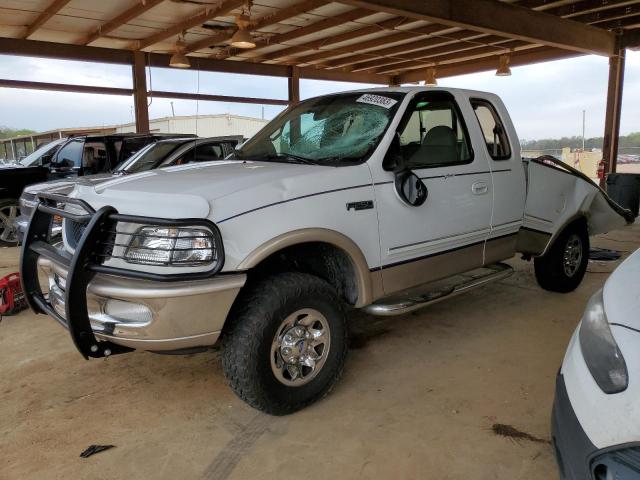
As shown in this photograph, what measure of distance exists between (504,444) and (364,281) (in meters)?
1.17

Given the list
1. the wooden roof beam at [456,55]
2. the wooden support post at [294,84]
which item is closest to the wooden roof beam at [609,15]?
the wooden roof beam at [456,55]

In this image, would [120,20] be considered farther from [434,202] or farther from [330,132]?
[434,202]

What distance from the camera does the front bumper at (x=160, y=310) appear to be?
2393 millimetres

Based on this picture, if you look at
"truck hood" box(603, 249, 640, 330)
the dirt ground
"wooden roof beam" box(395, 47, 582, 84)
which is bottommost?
the dirt ground

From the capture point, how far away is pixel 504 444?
2.63 meters

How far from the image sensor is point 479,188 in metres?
3.86

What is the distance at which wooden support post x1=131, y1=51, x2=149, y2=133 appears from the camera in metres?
13.0

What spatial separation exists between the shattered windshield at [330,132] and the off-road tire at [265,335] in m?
0.86

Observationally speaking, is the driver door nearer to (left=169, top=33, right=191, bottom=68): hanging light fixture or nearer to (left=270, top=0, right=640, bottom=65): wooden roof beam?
(left=270, top=0, right=640, bottom=65): wooden roof beam

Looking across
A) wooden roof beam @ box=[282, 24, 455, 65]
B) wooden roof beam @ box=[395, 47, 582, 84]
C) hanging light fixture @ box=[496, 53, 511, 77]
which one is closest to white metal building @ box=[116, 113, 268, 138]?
wooden roof beam @ box=[395, 47, 582, 84]

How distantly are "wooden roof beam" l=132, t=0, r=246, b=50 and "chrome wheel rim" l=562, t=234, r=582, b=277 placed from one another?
6773 mm

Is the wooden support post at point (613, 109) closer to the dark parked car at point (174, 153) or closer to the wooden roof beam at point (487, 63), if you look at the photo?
the wooden roof beam at point (487, 63)

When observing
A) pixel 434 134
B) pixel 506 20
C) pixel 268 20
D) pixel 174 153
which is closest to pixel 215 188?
pixel 434 134

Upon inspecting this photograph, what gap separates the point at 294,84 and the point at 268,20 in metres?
5.24
